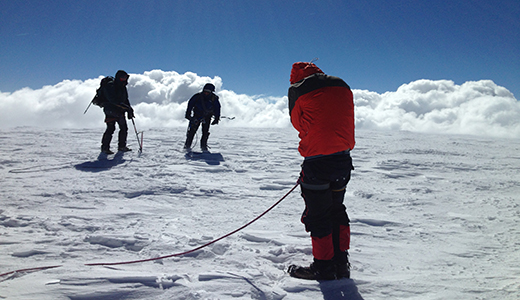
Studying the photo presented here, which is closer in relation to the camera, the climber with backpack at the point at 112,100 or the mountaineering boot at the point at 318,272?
the mountaineering boot at the point at 318,272

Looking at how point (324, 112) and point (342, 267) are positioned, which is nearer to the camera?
point (324, 112)

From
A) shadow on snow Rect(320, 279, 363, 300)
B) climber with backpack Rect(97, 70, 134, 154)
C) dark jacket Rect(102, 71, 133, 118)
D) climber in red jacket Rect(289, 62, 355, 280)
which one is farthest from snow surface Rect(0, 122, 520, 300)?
dark jacket Rect(102, 71, 133, 118)

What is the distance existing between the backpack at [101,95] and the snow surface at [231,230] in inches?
56.6

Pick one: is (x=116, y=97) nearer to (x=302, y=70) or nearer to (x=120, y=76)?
(x=120, y=76)

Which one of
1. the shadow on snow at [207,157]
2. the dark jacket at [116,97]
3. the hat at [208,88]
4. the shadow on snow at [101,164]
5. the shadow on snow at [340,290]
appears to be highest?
the hat at [208,88]

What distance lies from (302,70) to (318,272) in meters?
1.73

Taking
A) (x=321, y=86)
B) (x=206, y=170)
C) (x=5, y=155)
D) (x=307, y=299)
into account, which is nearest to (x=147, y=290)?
(x=307, y=299)

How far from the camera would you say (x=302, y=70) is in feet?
8.27

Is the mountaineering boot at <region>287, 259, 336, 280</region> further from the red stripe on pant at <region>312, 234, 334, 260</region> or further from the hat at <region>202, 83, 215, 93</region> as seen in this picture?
the hat at <region>202, 83, 215, 93</region>

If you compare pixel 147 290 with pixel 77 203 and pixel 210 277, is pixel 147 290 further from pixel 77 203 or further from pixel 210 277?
pixel 77 203

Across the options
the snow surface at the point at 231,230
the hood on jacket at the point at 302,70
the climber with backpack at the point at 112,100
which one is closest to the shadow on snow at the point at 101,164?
the snow surface at the point at 231,230

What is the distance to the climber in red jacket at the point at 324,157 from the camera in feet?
7.70

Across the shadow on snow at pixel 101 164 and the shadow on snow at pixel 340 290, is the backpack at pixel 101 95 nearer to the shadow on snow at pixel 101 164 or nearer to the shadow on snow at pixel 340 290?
the shadow on snow at pixel 101 164

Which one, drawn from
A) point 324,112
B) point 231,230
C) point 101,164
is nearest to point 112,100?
point 101,164
